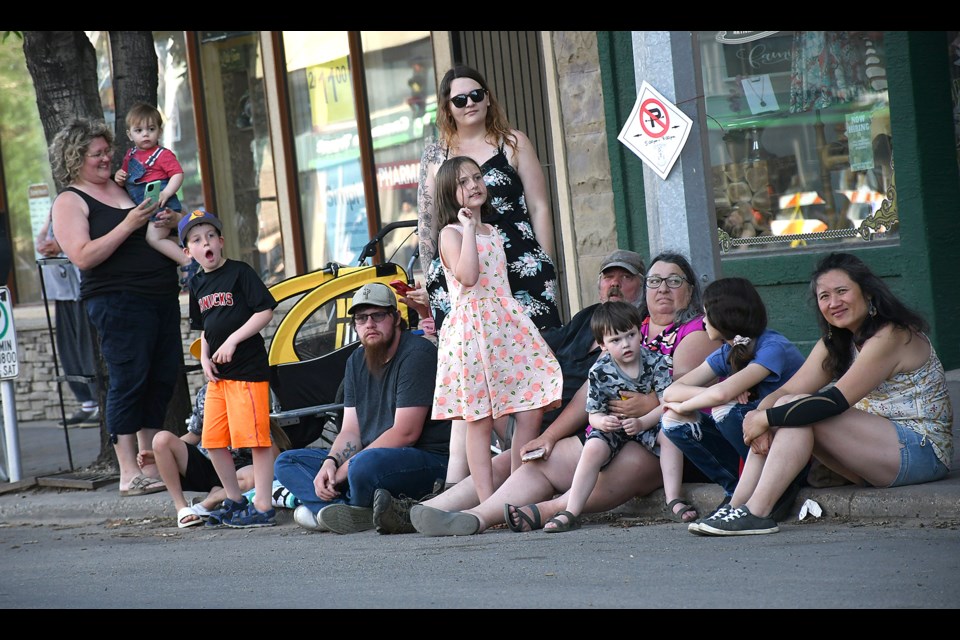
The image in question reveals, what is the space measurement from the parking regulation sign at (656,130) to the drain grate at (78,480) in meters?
4.48

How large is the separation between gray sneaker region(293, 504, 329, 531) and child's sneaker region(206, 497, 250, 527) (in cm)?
49

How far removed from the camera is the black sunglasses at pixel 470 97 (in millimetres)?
7207

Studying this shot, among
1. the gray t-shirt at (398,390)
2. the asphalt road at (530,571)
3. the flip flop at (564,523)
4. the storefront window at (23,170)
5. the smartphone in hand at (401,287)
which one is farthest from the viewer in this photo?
the storefront window at (23,170)

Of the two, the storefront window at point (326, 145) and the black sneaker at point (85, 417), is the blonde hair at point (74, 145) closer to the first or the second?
the storefront window at point (326, 145)

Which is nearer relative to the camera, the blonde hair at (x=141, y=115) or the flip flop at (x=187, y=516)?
the flip flop at (x=187, y=516)

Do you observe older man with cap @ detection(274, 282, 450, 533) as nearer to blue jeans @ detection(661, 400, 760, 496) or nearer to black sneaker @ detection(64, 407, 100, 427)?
blue jeans @ detection(661, 400, 760, 496)

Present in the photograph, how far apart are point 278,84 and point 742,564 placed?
9520 mm

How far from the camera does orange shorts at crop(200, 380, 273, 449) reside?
7.50 metres

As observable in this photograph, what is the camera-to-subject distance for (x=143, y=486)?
855 cm

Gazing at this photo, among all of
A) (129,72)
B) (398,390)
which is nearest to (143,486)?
(398,390)

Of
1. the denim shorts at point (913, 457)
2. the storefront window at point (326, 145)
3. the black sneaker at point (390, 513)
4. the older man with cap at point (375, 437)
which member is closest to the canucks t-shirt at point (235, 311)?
the older man with cap at point (375, 437)

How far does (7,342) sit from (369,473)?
417cm

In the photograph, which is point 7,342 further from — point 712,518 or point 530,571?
point 712,518
